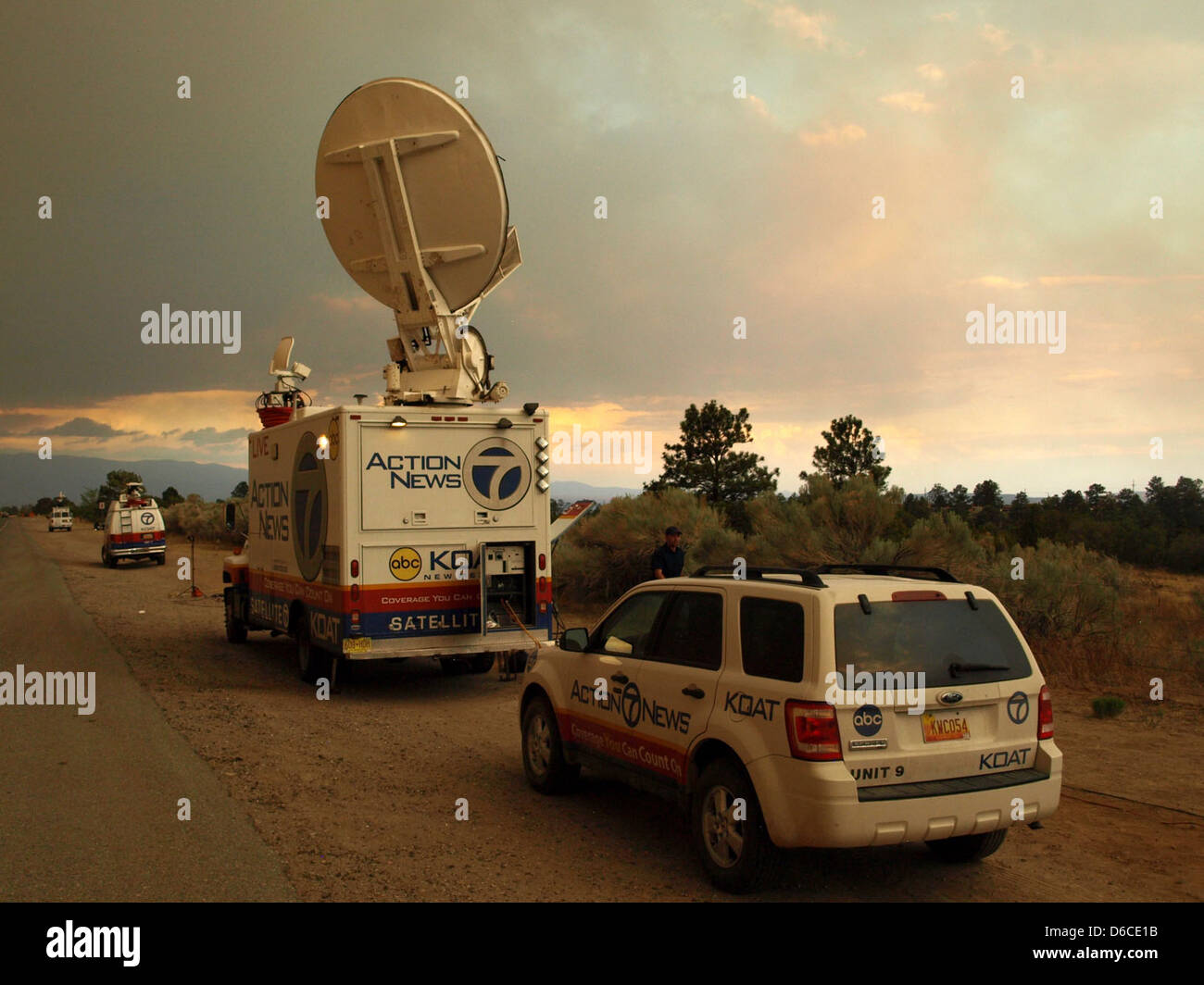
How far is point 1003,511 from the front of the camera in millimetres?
23984

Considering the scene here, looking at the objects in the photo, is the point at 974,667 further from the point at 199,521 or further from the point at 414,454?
the point at 199,521

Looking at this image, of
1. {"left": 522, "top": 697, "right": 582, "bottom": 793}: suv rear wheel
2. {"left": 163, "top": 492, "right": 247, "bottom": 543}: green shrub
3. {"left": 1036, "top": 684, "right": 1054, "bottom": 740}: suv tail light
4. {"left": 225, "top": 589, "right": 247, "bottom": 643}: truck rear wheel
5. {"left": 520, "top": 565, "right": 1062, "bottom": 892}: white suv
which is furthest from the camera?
{"left": 163, "top": 492, "right": 247, "bottom": 543}: green shrub

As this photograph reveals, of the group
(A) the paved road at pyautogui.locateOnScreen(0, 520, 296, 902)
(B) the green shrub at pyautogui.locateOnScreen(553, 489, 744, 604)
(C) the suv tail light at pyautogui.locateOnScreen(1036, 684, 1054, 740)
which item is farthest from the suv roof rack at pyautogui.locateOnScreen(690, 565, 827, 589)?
(B) the green shrub at pyautogui.locateOnScreen(553, 489, 744, 604)

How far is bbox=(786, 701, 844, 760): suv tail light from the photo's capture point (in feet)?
16.1

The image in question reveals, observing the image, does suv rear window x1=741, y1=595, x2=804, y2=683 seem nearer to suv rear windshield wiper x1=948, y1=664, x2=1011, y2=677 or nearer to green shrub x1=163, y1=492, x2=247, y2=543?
suv rear windshield wiper x1=948, y1=664, x2=1011, y2=677

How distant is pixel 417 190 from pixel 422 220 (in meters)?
0.41

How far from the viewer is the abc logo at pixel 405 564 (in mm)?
11398

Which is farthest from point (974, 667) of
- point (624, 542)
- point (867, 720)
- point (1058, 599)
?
point (624, 542)

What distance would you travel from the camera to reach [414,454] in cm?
1159

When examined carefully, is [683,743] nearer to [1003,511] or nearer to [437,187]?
[437,187]

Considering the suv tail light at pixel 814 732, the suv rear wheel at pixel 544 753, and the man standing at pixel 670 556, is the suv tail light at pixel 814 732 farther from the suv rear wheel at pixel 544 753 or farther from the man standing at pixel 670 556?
the man standing at pixel 670 556

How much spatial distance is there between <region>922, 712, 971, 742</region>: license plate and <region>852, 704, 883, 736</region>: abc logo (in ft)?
0.96

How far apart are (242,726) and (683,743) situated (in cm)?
580

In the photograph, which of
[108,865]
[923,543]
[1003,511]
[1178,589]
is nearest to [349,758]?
[108,865]
